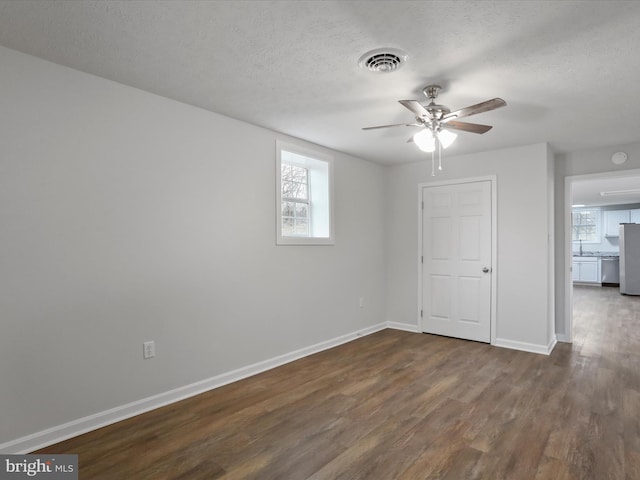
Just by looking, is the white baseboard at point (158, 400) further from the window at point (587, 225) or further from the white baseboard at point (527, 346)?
the window at point (587, 225)

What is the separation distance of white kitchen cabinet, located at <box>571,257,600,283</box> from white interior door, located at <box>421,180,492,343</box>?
7.59m

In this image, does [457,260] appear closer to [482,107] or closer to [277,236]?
[277,236]

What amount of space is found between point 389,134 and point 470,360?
255cm

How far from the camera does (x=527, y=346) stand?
13.6ft

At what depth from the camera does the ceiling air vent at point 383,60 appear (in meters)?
2.15

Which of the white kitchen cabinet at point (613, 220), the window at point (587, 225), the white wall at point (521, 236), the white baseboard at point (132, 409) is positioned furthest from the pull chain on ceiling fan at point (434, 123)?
the window at point (587, 225)

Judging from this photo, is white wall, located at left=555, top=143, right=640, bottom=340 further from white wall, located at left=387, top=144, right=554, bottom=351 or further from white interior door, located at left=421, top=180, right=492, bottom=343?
white interior door, located at left=421, top=180, right=492, bottom=343

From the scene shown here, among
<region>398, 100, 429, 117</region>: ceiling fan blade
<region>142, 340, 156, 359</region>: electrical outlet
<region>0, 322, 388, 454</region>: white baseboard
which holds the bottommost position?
<region>0, 322, 388, 454</region>: white baseboard

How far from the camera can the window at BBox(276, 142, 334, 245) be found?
4062 mm

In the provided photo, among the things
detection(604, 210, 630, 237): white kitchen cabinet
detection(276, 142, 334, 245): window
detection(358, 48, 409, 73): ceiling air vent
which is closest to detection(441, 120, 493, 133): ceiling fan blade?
detection(358, 48, 409, 73): ceiling air vent

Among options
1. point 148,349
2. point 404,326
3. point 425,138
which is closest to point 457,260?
point 404,326

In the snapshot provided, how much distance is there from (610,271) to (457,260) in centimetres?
794

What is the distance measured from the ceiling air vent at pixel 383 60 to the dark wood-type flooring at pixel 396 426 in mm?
2379

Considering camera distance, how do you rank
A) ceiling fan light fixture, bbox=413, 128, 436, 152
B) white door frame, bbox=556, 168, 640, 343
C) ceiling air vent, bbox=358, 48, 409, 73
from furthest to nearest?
white door frame, bbox=556, 168, 640, 343
ceiling fan light fixture, bbox=413, 128, 436, 152
ceiling air vent, bbox=358, 48, 409, 73
